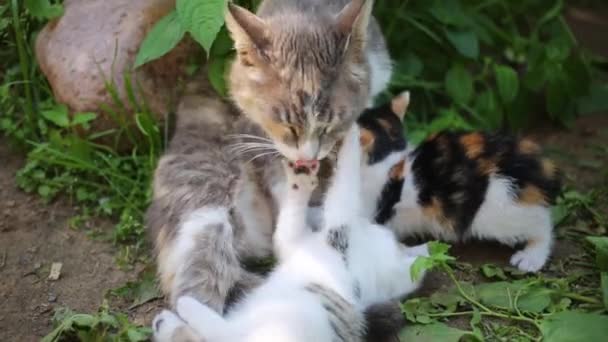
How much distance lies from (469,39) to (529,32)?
37.5 inches

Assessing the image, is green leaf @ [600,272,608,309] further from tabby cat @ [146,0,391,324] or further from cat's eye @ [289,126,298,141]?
cat's eye @ [289,126,298,141]

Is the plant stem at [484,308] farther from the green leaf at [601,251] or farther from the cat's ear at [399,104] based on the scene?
the cat's ear at [399,104]

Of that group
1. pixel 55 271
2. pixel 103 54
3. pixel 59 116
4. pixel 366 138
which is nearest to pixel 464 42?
pixel 366 138

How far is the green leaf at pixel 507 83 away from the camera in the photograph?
15.9ft

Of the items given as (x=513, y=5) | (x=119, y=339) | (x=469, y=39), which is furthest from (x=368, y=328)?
(x=513, y=5)

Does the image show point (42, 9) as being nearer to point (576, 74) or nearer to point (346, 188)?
point (346, 188)

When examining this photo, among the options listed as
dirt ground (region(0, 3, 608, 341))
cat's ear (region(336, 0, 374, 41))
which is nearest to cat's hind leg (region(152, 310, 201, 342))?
dirt ground (region(0, 3, 608, 341))

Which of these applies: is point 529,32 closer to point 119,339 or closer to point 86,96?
point 86,96

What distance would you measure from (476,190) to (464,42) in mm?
1354

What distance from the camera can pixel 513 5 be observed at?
5.43m

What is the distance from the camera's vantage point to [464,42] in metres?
4.79

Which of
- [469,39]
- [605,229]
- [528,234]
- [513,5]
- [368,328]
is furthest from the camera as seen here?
[513,5]

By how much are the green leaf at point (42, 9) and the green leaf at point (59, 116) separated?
0.49 metres

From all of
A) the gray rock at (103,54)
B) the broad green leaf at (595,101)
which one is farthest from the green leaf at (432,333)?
the broad green leaf at (595,101)
